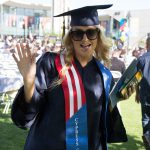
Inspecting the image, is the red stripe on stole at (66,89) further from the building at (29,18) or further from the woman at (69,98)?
the building at (29,18)

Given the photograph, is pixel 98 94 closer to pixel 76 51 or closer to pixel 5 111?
pixel 76 51

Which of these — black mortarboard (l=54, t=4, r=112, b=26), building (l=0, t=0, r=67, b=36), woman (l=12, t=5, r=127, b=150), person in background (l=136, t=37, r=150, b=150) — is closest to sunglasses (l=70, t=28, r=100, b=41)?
woman (l=12, t=5, r=127, b=150)

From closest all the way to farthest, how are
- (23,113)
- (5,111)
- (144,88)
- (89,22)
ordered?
(23,113)
(89,22)
(144,88)
(5,111)

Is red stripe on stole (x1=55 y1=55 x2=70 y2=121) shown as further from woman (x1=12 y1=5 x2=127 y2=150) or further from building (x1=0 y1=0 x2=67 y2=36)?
building (x1=0 y1=0 x2=67 y2=36)

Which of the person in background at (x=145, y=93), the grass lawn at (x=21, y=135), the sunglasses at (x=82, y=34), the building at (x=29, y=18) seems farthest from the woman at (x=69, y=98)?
the building at (x=29, y=18)

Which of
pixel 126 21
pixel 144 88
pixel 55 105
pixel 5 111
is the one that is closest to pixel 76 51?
pixel 55 105

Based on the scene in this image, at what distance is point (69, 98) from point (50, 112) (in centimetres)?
15

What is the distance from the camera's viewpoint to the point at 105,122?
277cm

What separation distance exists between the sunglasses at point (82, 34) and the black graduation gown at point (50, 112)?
20 centimetres

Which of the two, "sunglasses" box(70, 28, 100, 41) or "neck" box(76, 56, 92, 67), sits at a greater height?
"sunglasses" box(70, 28, 100, 41)

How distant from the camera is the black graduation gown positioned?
2.56m

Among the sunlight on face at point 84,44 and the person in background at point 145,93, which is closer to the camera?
the sunlight on face at point 84,44

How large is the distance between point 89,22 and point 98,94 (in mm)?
539

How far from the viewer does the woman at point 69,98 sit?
8.33 ft
